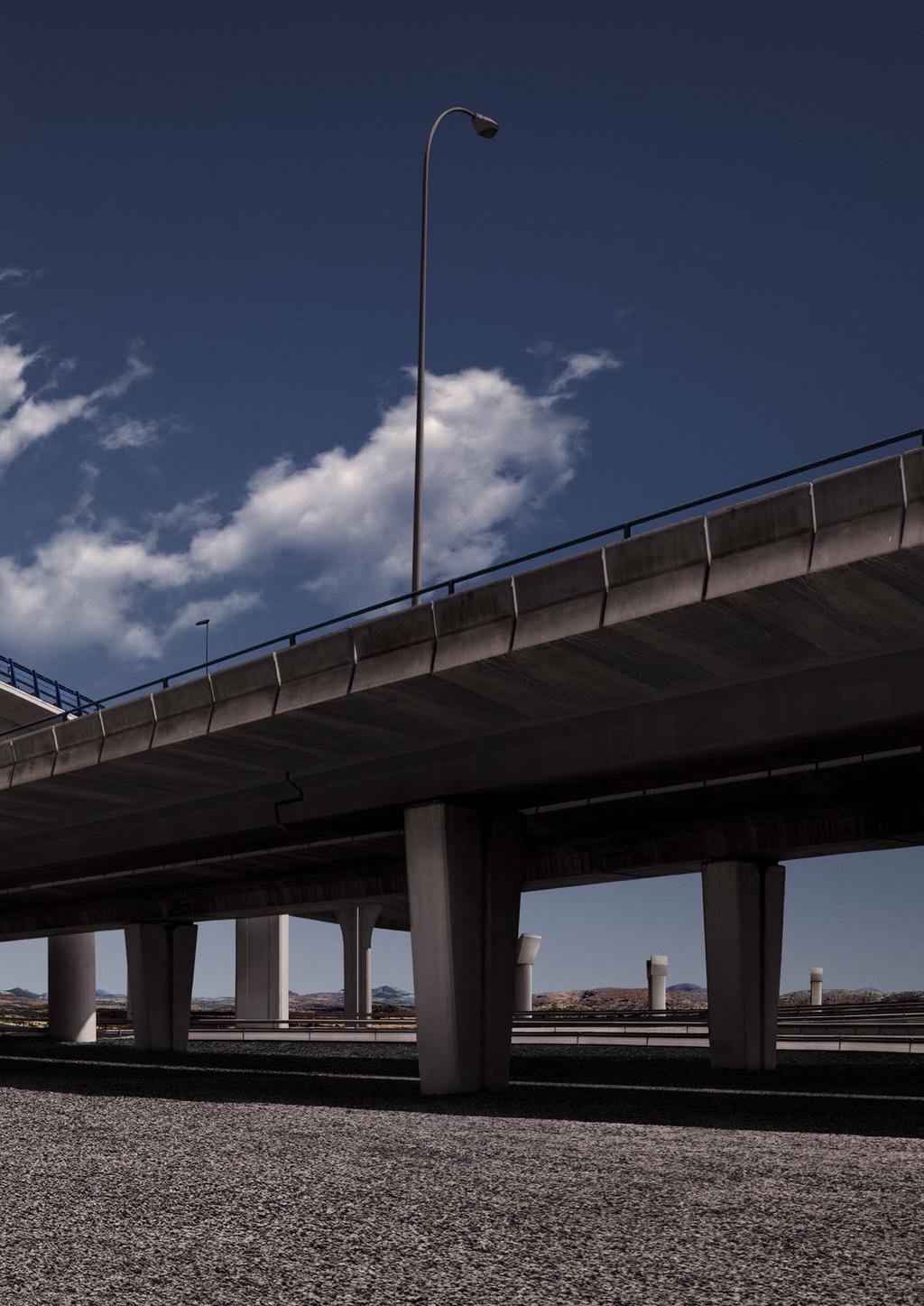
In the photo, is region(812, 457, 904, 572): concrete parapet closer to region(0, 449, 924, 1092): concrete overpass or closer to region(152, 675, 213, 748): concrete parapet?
region(0, 449, 924, 1092): concrete overpass

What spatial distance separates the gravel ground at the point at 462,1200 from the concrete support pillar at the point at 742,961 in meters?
10.4

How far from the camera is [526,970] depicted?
251 feet

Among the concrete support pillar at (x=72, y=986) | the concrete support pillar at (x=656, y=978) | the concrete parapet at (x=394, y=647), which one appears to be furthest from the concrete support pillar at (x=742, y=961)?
the concrete support pillar at (x=72, y=986)

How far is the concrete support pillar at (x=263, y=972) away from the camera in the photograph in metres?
71.7

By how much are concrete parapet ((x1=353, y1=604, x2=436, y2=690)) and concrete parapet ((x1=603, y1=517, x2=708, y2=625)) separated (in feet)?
12.0

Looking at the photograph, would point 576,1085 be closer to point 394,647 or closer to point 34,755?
point 394,647

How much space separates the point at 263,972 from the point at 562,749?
52598 millimetres

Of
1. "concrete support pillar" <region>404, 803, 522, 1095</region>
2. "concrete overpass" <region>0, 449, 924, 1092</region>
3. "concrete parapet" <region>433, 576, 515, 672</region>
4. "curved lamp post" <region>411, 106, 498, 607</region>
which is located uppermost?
"curved lamp post" <region>411, 106, 498, 607</region>

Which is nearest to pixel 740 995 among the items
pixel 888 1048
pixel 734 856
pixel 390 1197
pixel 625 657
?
pixel 734 856

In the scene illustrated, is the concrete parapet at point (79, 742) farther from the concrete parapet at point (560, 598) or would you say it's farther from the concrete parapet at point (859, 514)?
the concrete parapet at point (859, 514)

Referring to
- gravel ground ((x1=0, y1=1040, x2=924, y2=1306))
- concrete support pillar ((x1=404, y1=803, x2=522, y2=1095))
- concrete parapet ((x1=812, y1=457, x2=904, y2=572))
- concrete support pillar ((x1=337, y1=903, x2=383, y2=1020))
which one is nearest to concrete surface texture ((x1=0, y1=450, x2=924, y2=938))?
concrete parapet ((x1=812, y1=457, x2=904, y2=572))

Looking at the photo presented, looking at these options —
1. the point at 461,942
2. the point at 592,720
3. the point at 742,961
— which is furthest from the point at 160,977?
the point at 592,720

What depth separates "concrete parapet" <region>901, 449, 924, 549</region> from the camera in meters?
15.5

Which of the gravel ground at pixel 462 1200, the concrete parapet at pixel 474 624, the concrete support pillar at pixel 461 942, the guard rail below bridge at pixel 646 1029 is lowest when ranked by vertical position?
the guard rail below bridge at pixel 646 1029
